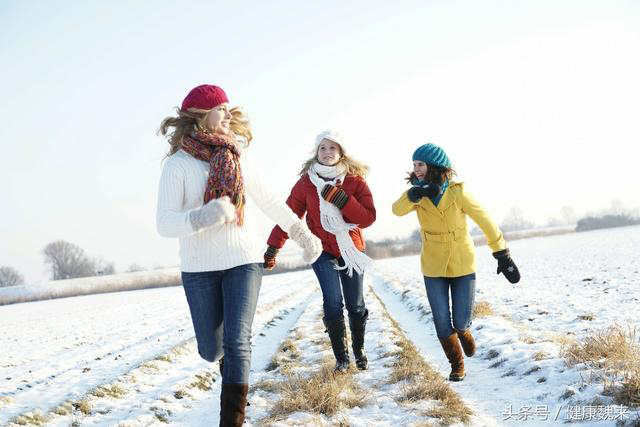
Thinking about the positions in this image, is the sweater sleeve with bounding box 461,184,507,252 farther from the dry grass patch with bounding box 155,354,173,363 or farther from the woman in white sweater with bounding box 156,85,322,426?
the dry grass patch with bounding box 155,354,173,363

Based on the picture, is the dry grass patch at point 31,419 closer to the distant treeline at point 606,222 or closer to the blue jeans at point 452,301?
the blue jeans at point 452,301

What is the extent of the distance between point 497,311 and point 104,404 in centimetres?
703

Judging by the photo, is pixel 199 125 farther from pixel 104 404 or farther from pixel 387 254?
pixel 387 254

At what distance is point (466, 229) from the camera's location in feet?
15.8

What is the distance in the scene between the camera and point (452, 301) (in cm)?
480

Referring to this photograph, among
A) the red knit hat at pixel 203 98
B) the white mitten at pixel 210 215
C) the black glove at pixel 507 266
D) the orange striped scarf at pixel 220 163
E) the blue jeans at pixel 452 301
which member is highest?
the red knit hat at pixel 203 98

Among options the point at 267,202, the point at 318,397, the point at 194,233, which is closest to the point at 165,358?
the point at 318,397

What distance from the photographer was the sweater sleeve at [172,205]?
3086mm

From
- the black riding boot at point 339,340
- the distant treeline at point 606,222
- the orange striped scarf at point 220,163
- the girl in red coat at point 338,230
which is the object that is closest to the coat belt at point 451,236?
the girl in red coat at point 338,230

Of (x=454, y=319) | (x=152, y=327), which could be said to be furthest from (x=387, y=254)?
(x=454, y=319)

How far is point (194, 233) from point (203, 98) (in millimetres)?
947

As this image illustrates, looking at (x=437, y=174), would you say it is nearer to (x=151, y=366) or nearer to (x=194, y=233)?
(x=194, y=233)

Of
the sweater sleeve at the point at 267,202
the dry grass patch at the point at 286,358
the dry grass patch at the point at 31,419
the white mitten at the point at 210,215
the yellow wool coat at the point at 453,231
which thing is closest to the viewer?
the white mitten at the point at 210,215

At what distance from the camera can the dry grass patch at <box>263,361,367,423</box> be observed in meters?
3.88
